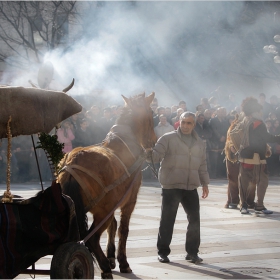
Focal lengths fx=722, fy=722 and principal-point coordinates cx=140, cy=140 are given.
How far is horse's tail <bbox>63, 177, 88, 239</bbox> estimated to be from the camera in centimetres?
736

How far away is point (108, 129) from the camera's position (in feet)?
63.8

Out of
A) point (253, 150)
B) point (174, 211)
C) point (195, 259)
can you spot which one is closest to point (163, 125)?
point (253, 150)

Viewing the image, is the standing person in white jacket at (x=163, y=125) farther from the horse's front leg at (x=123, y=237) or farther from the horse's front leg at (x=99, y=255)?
the horse's front leg at (x=99, y=255)

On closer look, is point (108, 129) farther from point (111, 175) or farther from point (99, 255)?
point (99, 255)

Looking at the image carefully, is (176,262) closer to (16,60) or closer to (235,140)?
(235,140)

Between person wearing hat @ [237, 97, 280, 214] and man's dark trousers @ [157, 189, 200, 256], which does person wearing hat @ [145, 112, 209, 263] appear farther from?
person wearing hat @ [237, 97, 280, 214]

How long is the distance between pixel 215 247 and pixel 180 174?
52.0 inches

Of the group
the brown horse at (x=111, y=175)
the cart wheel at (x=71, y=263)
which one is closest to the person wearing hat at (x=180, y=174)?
the brown horse at (x=111, y=175)

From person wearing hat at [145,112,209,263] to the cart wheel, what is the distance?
2433 mm

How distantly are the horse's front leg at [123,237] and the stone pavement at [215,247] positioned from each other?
0.11m

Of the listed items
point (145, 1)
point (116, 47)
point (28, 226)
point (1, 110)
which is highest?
point (145, 1)

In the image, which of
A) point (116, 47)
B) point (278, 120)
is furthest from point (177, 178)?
point (116, 47)

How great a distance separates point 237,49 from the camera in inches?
1176

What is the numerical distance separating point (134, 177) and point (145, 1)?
16505 millimetres
